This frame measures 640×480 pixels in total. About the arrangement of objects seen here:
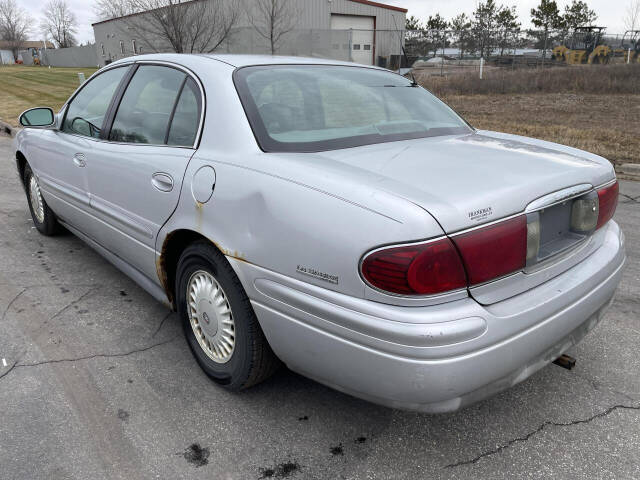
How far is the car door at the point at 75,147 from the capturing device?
3518mm

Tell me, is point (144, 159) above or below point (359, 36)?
below

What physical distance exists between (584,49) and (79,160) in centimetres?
2712

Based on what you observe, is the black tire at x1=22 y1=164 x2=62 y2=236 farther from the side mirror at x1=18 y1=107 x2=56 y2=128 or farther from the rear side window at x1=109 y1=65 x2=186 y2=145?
the rear side window at x1=109 y1=65 x2=186 y2=145

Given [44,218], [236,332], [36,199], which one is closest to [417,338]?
[236,332]

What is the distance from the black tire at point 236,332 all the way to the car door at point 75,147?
1.38 m

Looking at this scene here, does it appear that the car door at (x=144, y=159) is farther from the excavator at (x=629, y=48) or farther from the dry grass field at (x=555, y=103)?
the excavator at (x=629, y=48)

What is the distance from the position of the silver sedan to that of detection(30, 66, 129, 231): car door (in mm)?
238

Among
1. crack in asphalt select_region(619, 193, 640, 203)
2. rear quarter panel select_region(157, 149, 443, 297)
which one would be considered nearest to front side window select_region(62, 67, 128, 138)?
rear quarter panel select_region(157, 149, 443, 297)

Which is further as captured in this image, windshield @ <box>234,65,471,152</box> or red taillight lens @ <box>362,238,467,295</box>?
windshield @ <box>234,65,471,152</box>

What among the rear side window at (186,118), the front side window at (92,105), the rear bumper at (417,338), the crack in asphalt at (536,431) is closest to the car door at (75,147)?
the front side window at (92,105)

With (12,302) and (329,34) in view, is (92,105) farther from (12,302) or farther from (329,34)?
(329,34)

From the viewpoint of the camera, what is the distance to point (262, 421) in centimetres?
241

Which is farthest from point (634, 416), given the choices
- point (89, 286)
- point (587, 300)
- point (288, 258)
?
point (89, 286)

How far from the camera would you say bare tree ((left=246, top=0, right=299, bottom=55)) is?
25.4 metres
